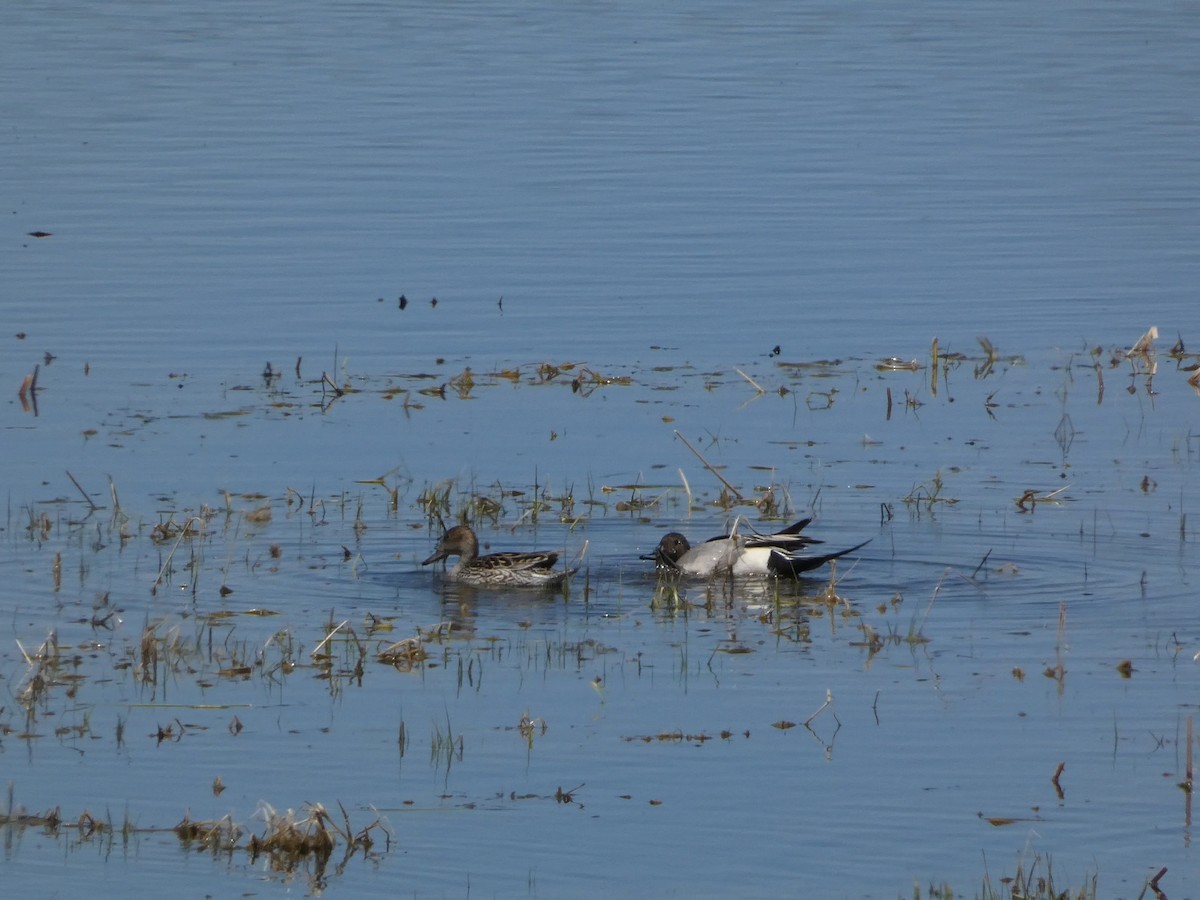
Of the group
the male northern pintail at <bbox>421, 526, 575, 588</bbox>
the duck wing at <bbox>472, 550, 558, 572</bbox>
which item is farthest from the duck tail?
the duck wing at <bbox>472, 550, 558, 572</bbox>

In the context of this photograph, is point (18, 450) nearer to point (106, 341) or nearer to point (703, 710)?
point (106, 341)

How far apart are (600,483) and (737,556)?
1.87 m

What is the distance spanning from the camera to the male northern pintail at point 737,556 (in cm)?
1229

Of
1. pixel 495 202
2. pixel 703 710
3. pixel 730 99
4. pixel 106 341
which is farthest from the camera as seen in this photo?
pixel 730 99

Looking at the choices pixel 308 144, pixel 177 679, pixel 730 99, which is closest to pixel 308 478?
pixel 177 679

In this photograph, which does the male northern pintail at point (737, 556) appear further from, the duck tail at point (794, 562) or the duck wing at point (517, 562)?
the duck wing at point (517, 562)

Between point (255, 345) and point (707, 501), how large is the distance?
5.33 metres

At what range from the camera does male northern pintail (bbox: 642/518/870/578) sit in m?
12.3

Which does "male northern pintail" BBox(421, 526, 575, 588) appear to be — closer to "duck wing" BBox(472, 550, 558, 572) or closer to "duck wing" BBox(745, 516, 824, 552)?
"duck wing" BBox(472, 550, 558, 572)

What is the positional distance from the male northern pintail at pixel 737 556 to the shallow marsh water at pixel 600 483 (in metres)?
0.24

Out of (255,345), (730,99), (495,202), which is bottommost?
(255,345)

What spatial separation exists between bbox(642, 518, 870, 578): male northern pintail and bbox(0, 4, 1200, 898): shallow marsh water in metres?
0.24

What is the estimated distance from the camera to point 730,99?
110ft

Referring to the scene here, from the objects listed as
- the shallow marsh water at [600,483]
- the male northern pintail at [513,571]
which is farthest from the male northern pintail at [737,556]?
the male northern pintail at [513,571]
